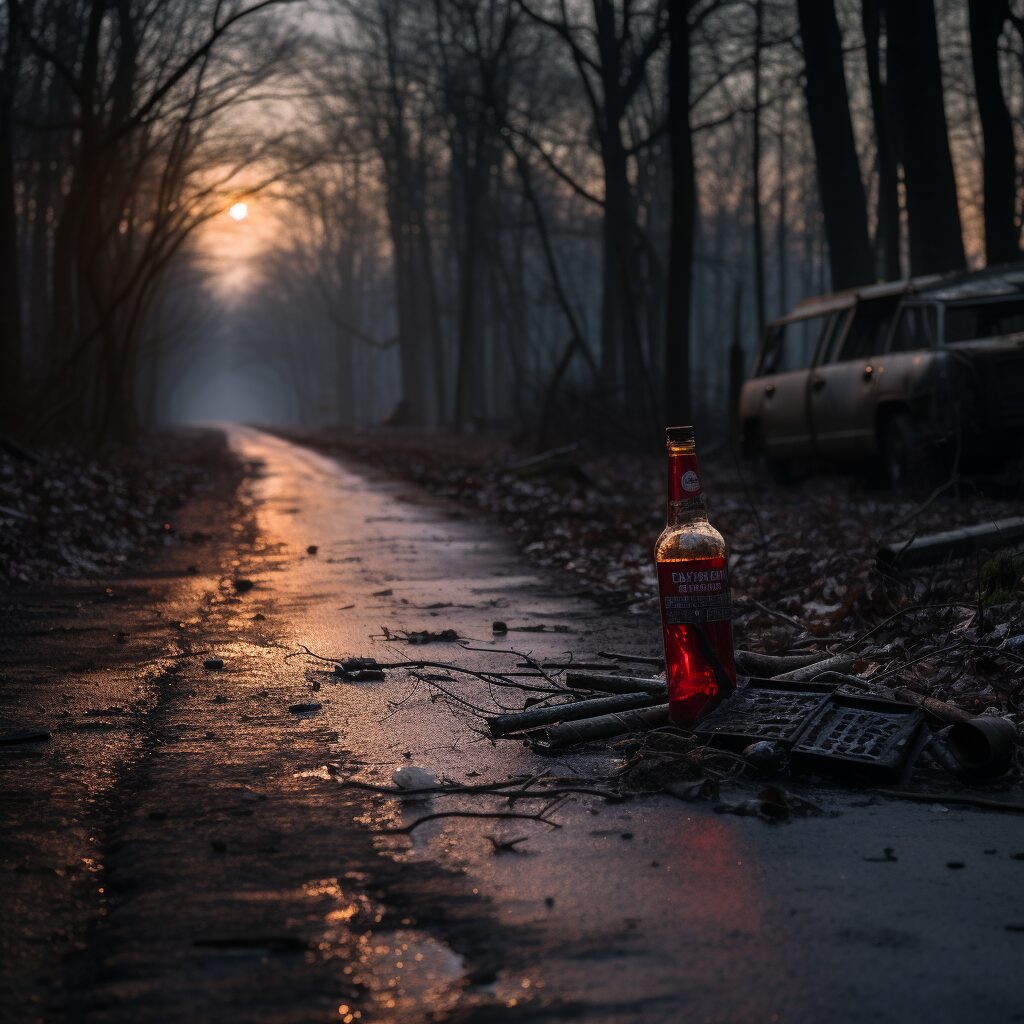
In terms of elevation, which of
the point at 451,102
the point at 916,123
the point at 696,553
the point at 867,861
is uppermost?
the point at 451,102

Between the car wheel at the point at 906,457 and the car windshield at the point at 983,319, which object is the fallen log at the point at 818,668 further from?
the car windshield at the point at 983,319

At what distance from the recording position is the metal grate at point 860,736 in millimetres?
3883

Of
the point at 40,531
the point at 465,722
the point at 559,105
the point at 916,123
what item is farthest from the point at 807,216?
the point at 465,722

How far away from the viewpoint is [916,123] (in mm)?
16547

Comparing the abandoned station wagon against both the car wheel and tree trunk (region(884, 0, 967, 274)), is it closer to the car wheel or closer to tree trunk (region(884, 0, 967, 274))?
the car wheel

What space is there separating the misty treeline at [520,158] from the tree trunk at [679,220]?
1.6 inches

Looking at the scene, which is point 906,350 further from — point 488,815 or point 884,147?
point 884,147

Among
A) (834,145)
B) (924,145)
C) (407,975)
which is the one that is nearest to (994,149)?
(924,145)

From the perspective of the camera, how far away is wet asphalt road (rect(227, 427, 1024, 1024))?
243 centimetres

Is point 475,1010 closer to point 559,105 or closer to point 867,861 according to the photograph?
point 867,861

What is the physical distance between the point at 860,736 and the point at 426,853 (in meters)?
1.43

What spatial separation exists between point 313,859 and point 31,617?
15.4ft

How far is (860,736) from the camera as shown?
13.2 ft

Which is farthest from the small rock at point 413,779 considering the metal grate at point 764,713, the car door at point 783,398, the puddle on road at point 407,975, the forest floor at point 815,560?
the car door at point 783,398
